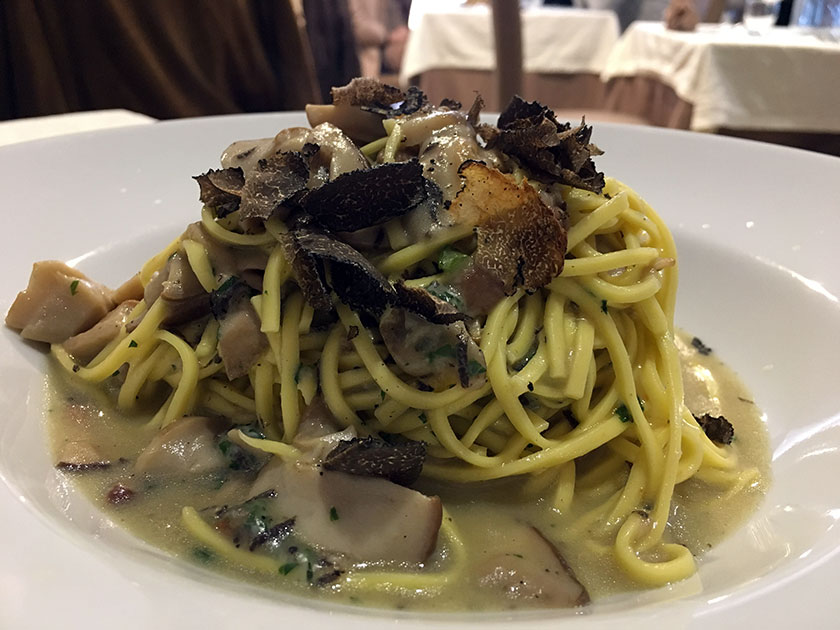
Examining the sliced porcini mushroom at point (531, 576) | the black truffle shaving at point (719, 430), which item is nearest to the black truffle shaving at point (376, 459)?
the sliced porcini mushroom at point (531, 576)

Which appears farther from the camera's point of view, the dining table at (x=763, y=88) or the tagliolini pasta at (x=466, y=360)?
the dining table at (x=763, y=88)

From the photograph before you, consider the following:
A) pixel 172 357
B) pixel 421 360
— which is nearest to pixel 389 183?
pixel 421 360

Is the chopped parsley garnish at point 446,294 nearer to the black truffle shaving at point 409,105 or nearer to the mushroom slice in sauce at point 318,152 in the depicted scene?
the mushroom slice in sauce at point 318,152

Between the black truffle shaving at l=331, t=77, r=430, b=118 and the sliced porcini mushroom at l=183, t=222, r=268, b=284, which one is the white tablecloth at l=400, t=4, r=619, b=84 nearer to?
the black truffle shaving at l=331, t=77, r=430, b=118

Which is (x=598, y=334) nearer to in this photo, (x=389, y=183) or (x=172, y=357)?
(x=389, y=183)

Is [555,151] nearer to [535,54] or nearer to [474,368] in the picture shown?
[474,368]

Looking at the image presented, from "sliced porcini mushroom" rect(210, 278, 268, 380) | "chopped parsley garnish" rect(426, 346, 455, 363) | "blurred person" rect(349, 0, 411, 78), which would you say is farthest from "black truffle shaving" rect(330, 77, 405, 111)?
"blurred person" rect(349, 0, 411, 78)
